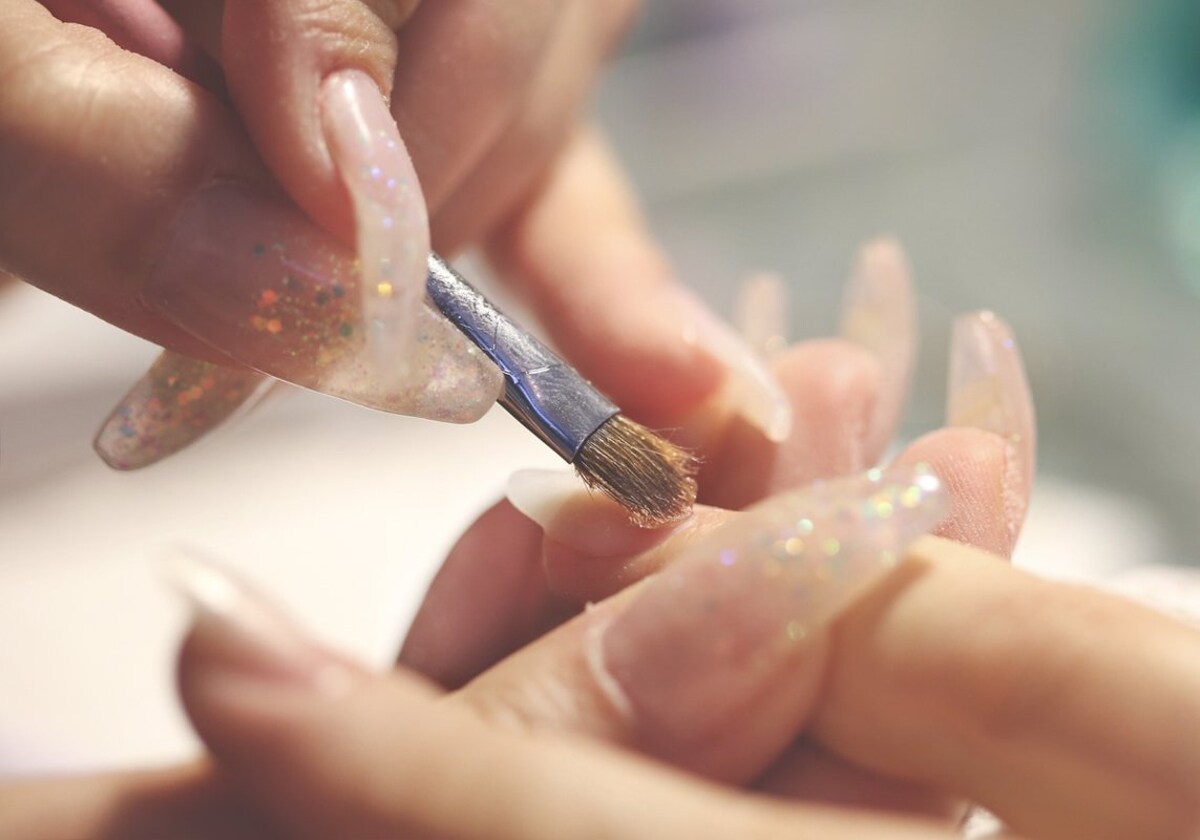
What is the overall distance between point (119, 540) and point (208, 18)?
A: 0.41 m

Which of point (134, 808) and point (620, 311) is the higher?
point (620, 311)

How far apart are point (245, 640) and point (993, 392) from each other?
349 millimetres

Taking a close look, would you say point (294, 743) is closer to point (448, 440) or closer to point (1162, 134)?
point (448, 440)

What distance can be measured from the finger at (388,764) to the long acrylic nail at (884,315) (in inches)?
14.8

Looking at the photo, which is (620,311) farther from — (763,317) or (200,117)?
(200,117)

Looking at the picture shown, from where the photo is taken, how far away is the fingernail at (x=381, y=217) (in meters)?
0.33

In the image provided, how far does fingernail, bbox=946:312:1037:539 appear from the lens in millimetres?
469

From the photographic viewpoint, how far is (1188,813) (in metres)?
0.28

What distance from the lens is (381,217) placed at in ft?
1.10

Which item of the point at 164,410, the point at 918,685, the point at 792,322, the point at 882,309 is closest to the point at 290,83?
the point at 164,410

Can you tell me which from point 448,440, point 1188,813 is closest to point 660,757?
point 1188,813

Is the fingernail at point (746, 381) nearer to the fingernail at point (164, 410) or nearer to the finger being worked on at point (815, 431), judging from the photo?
the finger being worked on at point (815, 431)

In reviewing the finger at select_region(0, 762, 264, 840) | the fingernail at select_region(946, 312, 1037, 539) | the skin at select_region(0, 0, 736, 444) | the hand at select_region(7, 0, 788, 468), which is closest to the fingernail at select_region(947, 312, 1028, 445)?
the fingernail at select_region(946, 312, 1037, 539)

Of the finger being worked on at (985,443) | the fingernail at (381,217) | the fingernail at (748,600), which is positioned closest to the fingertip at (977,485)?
the finger being worked on at (985,443)
